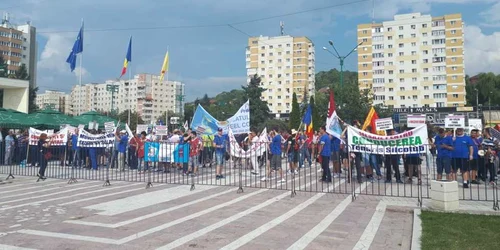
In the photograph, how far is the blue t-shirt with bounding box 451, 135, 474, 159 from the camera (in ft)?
39.3

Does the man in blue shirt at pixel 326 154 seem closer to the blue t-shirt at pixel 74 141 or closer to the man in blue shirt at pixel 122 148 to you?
the man in blue shirt at pixel 122 148

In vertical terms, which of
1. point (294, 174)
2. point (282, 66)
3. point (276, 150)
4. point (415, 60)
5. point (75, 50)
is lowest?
point (294, 174)

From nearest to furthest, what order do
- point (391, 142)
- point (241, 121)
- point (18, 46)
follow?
point (391, 142) → point (241, 121) → point (18, 46)

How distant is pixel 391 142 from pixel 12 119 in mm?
20713

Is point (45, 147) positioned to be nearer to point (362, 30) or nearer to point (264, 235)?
point (264, 235)

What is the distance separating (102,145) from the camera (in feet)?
50.2

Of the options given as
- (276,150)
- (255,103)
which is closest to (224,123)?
(276,150)

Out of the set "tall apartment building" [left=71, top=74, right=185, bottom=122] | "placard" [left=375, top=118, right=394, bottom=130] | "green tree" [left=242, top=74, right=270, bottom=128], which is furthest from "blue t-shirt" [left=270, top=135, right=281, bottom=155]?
"tall apartment building" [left=71, top=74, right=185, bottom=122]

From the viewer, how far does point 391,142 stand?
1114 cm

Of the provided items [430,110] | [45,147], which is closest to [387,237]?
[45,147]

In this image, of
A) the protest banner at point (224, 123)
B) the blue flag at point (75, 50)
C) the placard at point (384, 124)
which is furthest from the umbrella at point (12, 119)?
the placard at point (384, 124)

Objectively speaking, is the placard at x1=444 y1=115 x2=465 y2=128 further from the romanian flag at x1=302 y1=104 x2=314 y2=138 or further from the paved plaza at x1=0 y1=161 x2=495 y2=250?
the romanian flag at x1=302 y1=104 x2=314 y2=138

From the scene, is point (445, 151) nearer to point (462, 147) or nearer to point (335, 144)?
point (462, 147)

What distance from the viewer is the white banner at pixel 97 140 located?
15125 millimetres
